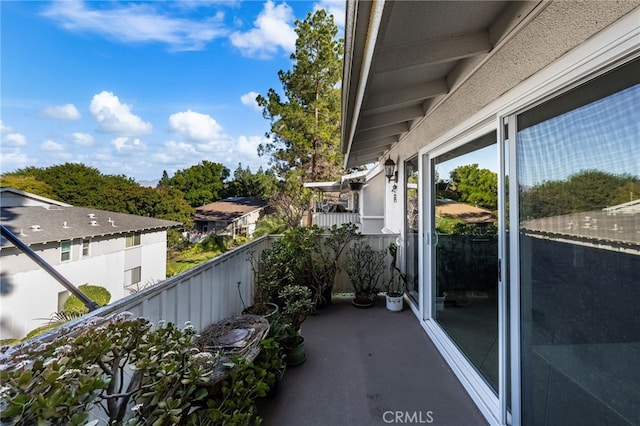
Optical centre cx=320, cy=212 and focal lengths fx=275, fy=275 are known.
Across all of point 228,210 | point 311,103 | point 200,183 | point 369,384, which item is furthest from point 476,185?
point 200,183

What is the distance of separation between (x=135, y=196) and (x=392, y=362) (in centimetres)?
2409

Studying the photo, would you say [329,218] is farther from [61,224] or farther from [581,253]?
[581,253]

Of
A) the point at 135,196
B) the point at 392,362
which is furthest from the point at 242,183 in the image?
the point at 392,362

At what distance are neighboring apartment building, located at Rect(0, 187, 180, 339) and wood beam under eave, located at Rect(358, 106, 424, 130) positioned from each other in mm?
7157

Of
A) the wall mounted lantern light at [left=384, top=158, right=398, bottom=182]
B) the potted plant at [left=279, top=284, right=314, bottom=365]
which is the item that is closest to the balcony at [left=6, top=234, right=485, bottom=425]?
the potted plant at [left=279, top=284, right=314, bottom=365]

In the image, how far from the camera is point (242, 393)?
5.46 ft

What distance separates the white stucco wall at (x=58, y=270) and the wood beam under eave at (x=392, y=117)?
17.7 feet

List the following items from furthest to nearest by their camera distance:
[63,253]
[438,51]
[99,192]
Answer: [99,192] → [63,253] → [438,51]

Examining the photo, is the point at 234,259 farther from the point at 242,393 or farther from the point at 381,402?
the point at 381,402

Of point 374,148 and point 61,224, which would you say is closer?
point 374,148

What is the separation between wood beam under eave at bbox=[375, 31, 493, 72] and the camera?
5.62ft

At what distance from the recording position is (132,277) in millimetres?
14664

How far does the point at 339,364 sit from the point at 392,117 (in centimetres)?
275

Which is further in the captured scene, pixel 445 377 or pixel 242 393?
pixel 445 377
